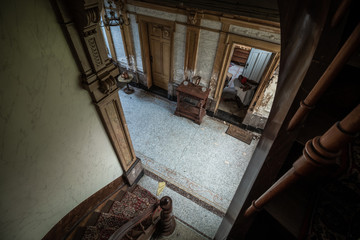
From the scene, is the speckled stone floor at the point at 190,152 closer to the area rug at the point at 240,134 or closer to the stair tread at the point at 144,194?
the area rug at the point at 240,134

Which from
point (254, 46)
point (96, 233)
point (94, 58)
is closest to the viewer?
point (94, 58)

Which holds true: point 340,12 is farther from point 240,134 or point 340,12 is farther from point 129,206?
point 240,134

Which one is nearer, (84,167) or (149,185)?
(84,167)

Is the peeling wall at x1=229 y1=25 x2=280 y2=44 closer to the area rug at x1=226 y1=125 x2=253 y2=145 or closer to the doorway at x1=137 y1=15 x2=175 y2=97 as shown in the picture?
the doorway at x1=137 y1=15 x2=175 y2=97

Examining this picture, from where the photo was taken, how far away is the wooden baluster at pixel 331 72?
22.1 inches

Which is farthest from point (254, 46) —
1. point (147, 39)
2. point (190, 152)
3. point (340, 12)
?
point (340, 12)

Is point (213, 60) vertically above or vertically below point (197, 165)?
above

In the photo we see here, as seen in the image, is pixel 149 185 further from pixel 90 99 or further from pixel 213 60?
pixel 213 60

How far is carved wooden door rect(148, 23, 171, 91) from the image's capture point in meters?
5.07

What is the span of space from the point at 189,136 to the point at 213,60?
218cm

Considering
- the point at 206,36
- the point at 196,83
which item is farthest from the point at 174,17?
the point at 196,83

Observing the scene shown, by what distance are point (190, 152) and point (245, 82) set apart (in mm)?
3083

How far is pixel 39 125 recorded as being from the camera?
5.39ft

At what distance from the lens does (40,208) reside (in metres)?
2.09
